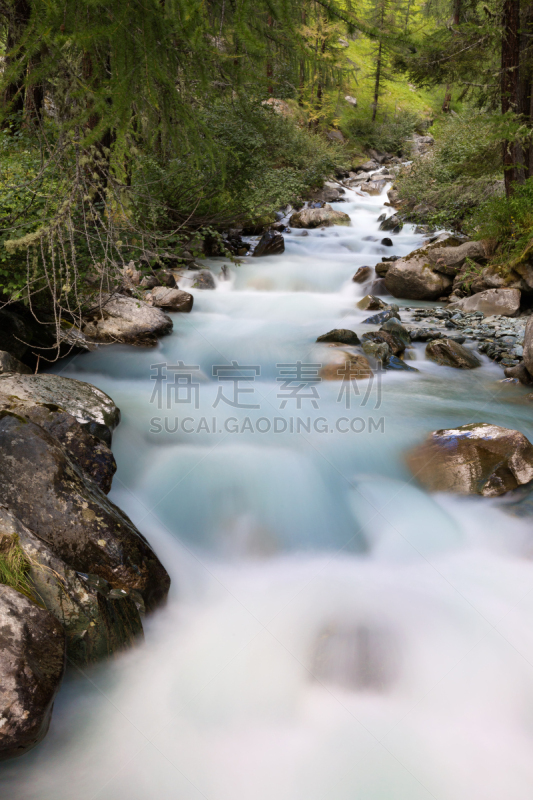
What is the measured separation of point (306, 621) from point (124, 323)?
502 cm

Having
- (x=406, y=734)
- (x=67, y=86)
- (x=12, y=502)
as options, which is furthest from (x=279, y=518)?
(x=67, y=86)

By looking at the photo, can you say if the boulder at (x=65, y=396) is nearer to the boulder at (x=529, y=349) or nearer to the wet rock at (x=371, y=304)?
the boulder at (x=529, y=349)

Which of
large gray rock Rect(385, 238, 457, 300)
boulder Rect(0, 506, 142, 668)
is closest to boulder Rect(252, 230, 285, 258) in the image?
large gray rock Rect(385, 238, 457, 300)

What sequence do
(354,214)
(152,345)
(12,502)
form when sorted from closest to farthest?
(12,502)
(152,345)
(354,214)

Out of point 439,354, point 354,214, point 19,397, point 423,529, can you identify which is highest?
point 354,214

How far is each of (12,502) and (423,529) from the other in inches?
117

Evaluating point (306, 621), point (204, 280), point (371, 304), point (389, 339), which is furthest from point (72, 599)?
point (204, 280)

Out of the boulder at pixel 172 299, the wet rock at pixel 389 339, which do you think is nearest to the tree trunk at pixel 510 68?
the wet rock at pixel 389 339

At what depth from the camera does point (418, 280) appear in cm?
998

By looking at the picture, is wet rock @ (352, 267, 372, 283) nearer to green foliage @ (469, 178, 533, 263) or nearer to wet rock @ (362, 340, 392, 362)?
green foliage @ (469, 178, 533, 263)

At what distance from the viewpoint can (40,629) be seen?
7.20 ft

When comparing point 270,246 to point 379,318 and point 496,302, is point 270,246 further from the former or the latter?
point 496,302

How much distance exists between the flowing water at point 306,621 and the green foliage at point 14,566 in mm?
632

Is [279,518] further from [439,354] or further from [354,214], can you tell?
[354,214]
